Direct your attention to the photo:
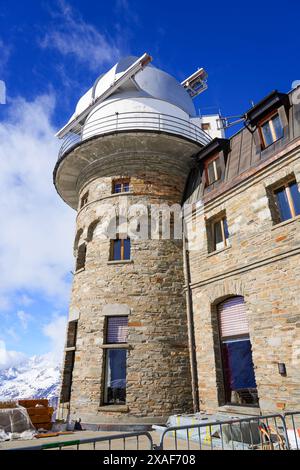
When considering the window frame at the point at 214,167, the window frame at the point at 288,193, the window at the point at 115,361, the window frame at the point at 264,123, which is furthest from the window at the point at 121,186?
the window frame at the point at 288,193

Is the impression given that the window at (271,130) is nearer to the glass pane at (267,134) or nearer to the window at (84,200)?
the glass pane at (267,134)

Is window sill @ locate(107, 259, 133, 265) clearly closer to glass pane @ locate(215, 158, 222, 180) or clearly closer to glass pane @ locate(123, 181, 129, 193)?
glass pane @ locate(123, 181, 129, 193)

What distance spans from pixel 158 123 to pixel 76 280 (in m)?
7.77

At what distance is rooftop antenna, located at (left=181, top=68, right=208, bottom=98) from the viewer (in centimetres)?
2641

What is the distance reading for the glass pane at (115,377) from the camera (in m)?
10.8

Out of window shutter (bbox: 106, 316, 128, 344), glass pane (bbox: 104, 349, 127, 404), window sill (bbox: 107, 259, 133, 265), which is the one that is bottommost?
glass pane (bbox: 104, 349, 127, 404)

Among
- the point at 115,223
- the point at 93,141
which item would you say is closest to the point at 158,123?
the point at 93,141

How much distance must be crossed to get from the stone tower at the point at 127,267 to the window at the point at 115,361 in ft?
0.11

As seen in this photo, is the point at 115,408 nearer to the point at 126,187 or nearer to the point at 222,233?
the point at 222,233

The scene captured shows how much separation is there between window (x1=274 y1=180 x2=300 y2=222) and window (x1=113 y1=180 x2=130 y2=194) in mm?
6448

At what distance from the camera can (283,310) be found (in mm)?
8750

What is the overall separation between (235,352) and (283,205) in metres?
5.24

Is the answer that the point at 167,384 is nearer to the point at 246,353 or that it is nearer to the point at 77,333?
the point at 246,353

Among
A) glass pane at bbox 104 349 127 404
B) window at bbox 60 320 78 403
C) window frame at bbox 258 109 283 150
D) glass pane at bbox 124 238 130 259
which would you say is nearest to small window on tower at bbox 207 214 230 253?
window frame at bbox 258 109 283 150
